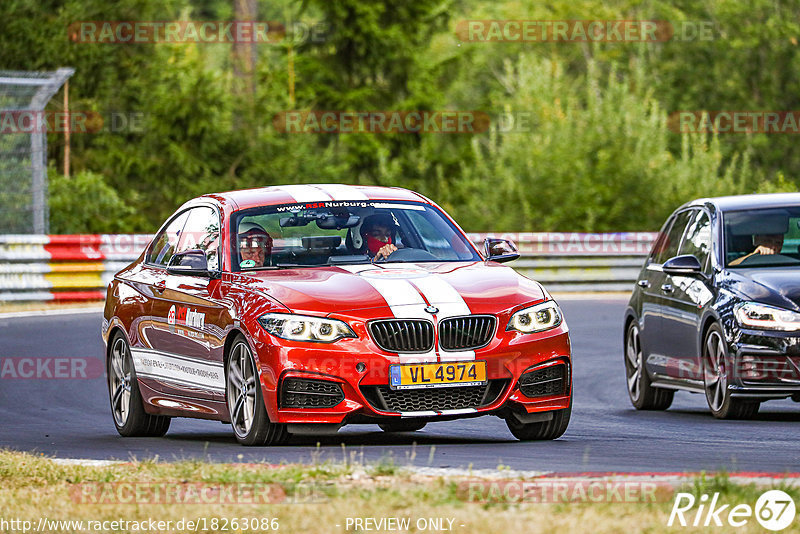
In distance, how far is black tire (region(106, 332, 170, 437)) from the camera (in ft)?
37.5

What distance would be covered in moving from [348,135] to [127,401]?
113ft

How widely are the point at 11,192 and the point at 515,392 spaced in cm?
1572

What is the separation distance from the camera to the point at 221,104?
129 feet

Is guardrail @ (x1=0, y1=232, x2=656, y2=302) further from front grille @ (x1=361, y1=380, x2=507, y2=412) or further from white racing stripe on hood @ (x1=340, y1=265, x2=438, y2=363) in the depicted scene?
front grille @ (x1=361, y1=380, x2=507, y2=412)

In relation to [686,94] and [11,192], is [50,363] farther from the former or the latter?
[686,94]

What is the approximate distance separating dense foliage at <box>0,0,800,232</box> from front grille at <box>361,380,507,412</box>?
22.3 m

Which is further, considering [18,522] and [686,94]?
[686,94]

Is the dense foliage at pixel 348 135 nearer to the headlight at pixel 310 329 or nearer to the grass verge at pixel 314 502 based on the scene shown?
the headlight at pixel 310 329

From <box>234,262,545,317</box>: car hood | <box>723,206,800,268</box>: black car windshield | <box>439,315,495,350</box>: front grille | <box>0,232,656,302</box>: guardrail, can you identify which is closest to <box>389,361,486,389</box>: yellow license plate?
<box>439,315,495,350</box>: front grille

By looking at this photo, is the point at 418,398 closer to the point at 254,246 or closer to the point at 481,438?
the point at 481,438

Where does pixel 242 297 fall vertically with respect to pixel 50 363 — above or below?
above

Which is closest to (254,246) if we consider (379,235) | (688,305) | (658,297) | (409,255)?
(379,235)

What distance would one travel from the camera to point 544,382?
9.75 meters

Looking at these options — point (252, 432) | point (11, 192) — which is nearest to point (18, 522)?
point (252, 432)
